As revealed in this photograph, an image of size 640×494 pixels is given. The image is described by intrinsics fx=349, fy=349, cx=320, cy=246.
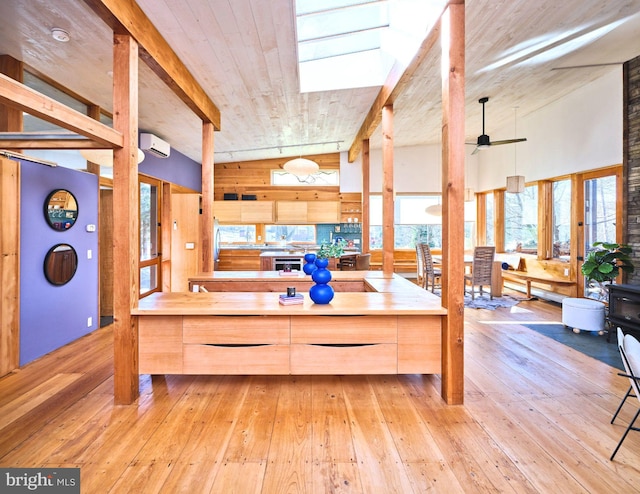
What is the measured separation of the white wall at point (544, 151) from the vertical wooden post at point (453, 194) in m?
3.83

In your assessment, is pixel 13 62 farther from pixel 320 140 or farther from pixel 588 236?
pixel 588 236

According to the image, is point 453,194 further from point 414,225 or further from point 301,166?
point 414,225

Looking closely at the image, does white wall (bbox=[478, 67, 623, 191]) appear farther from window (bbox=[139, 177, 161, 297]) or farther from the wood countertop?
window (bbox=[139, 177, 161, 297])

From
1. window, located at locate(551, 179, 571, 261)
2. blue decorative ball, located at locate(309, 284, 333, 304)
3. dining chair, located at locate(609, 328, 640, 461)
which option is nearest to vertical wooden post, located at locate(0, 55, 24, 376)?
blue decorative ball, located at locate(309, 284, 333, 304)

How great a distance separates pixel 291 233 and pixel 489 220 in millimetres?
4879

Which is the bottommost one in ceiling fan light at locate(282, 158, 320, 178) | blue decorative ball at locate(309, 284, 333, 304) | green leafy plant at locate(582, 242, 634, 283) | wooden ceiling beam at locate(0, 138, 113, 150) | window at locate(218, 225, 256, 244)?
blue decorative ball at locate(309, 284, 333, 304)

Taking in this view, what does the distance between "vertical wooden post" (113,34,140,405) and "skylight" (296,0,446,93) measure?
175 cm

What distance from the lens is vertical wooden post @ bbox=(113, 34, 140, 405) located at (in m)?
2.52

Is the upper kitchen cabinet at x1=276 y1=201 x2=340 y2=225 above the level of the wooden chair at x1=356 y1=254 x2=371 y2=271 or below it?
above

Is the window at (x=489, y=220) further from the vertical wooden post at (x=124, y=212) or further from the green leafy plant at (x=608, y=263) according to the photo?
the vertical wooden post at (x=124, y=212)

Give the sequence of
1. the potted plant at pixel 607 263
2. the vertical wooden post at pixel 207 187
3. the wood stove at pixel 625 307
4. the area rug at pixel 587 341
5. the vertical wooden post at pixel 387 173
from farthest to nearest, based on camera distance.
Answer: the vertical wooden post at pixel 207 187 → the vertical wooden post at pixel 387 173 → the potted plant at pixel 607 263 → the wood stove at pixel 625 307 → the area rug at pixel 587 341

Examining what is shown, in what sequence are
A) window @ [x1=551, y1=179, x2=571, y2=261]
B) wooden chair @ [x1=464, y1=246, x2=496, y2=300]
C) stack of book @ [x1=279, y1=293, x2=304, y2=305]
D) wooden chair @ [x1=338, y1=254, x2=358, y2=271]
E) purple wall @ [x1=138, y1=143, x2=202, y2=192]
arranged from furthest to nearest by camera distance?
wooden chair @ [x1=338, y1=254, x2=358, y2=271] → wooden chair @ [x1=464, y1=246, x2=496, y2=300] → window @ [x1=551, y1=179, x2=571, y2=261] → purple wall @ [x1=138, y1=143, x2=202, y2=192] → stack of book @ [x1=279, y1=293, x2=304, y2=305]

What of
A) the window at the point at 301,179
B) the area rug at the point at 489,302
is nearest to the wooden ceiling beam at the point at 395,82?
the window at the point at 301,179

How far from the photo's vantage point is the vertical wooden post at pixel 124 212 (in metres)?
2.52
